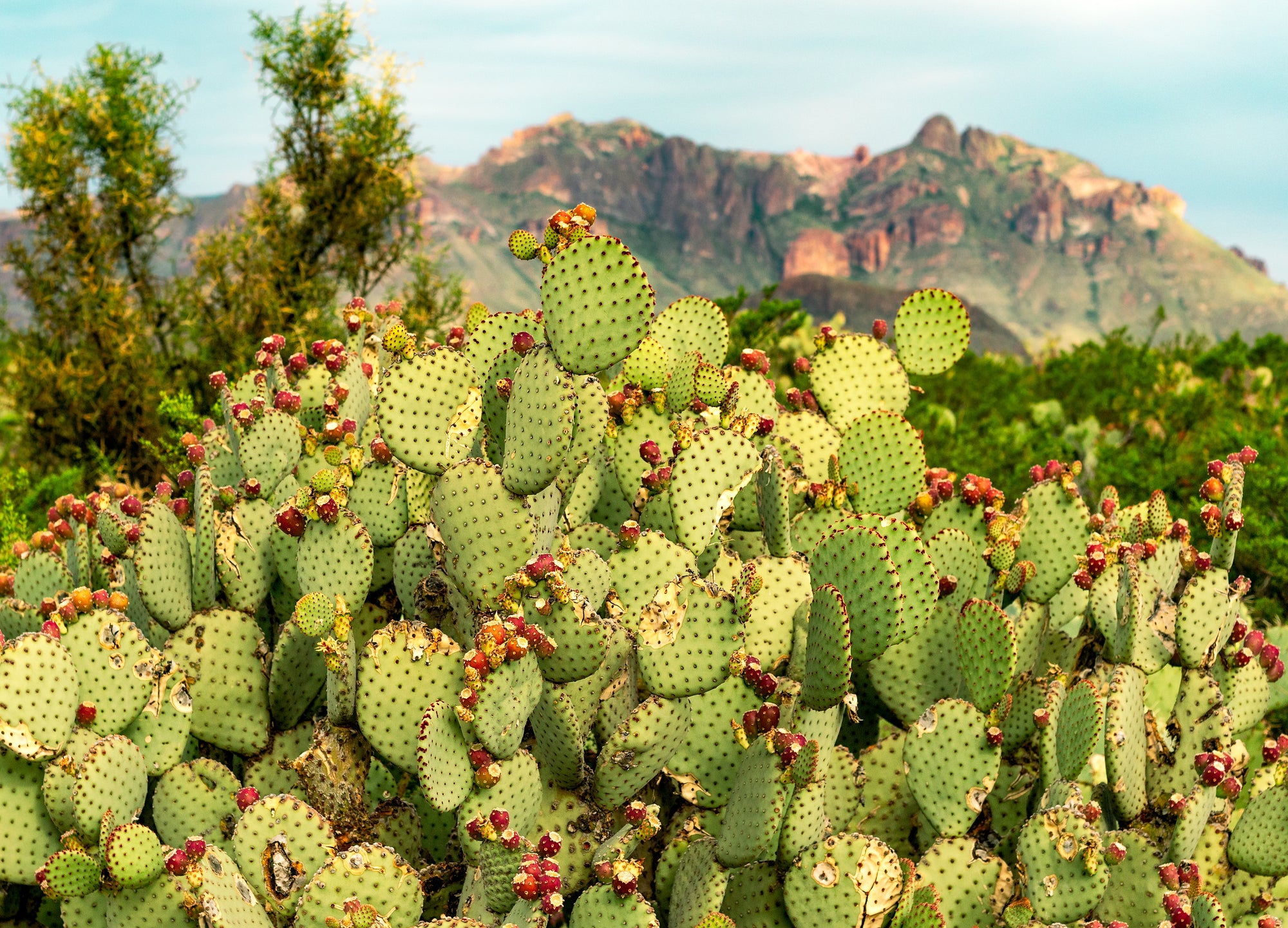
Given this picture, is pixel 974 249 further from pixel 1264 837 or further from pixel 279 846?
pixel 279 846

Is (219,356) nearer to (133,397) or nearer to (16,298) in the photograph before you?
(133,397)

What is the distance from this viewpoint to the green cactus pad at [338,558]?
2791mm

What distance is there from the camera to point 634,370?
327 cm

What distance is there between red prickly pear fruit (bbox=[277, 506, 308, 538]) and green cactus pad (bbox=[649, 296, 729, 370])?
1.54 meters

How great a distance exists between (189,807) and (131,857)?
1.81 feet

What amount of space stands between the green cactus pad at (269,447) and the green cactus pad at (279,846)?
127cm

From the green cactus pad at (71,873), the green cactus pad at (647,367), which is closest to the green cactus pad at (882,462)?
the green cactus pad at (647,367)

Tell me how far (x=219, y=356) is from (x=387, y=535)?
341 inches

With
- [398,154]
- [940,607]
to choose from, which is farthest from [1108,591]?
[398,154]

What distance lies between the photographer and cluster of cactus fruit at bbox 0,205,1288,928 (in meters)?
2.44

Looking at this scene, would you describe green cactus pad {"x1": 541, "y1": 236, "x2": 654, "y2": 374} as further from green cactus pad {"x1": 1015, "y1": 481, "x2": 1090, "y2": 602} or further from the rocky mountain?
the rocky mountain

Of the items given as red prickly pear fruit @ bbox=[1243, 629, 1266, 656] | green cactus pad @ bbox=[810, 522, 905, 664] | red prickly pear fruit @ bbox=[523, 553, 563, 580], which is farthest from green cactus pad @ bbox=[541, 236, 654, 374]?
red prickly pear fruit @ bbox=[1243, 629, 1266, 656]

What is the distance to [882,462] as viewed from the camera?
3436mm

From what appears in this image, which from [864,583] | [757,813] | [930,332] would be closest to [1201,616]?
[864,583]
